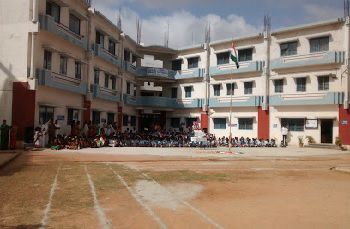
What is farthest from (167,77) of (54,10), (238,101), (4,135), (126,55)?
(4,135)

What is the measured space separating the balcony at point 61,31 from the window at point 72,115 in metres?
4.76

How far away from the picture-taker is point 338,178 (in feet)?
40.3

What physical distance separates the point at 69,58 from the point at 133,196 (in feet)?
60.6

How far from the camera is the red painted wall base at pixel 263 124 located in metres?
32.3

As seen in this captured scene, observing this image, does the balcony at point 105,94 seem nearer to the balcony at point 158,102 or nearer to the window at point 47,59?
the balcony at point 158,102

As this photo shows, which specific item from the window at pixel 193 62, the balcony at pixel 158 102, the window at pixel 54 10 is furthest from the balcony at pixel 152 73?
the window at pixel 54 10

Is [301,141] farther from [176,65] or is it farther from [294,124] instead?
[176,65]

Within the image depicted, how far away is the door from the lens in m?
29.4

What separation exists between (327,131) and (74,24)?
72.7 feet

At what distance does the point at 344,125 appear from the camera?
2798 centimetres

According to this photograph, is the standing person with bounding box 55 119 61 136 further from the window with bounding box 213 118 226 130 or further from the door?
the door

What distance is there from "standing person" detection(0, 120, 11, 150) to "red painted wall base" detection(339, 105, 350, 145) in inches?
950

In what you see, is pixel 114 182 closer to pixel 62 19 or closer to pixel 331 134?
pixel 62 19

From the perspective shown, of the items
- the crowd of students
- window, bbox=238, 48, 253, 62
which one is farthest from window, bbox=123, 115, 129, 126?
window, bbox=238, 48, 253, 62
